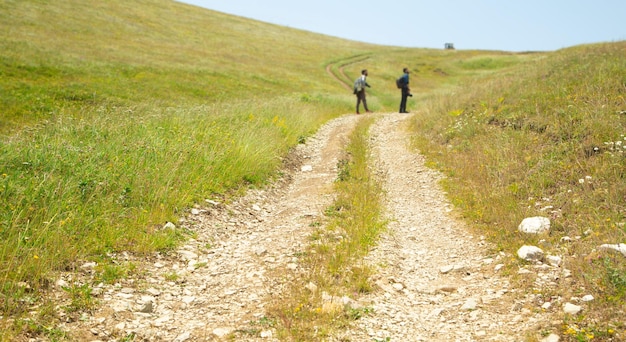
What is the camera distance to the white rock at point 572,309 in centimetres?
483

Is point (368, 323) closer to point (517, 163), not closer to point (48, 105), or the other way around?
point (517, 163)

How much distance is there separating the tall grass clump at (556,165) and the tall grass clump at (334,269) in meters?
2.10

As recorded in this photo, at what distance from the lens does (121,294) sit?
5688 millimetres

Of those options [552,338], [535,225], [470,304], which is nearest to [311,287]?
[470,304]

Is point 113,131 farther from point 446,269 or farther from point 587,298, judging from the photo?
point 587,298

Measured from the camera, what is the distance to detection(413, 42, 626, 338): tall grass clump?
5879mm

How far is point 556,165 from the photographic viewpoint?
9383 mm

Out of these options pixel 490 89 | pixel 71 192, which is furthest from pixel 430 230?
pixel 490 89

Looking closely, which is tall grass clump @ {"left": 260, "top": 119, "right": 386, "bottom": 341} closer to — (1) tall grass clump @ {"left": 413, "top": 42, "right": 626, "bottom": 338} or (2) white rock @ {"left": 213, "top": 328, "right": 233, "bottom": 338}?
(2) white rock @ {"left": 213, "top": 328, "right": 233, "bottom": 338}

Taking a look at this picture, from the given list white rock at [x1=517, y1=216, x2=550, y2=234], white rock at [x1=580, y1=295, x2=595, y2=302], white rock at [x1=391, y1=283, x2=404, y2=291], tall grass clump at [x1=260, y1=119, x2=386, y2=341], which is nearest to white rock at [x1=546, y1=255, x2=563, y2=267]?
white rock at [x1=517, y1=216, x2=550, y2=234]

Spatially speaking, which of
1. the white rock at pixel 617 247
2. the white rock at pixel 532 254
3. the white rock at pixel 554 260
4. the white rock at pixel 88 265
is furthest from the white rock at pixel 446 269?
the white rock at pixel 88 265

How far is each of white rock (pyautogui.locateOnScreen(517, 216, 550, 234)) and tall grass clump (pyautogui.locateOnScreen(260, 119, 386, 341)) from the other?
2401 millimetres

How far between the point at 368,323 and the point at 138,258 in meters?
3.59

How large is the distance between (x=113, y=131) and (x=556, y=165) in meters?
9.57
